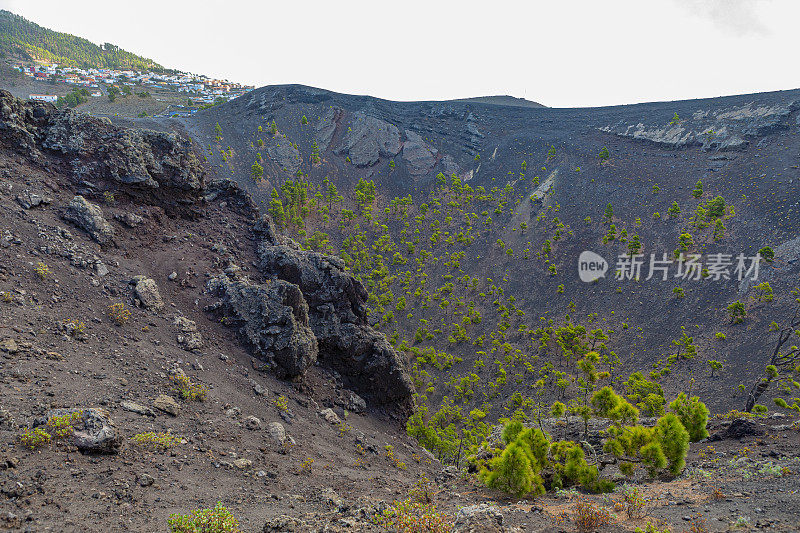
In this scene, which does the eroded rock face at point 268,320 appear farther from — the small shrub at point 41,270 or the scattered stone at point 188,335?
the small shrub at point 41,270

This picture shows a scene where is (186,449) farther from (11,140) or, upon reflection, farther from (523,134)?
(523,134)

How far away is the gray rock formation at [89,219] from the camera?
65.2 feet

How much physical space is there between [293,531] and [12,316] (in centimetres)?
1316

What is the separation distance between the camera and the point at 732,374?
3688cm

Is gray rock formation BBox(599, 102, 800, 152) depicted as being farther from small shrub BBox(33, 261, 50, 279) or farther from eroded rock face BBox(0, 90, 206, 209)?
small shrub BBox(33, 261, 50, 279)

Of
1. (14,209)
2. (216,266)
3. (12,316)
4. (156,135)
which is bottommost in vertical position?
(12,316)

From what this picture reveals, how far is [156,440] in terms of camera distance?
12.5 metres

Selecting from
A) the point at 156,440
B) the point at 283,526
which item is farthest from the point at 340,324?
the point at 283,526

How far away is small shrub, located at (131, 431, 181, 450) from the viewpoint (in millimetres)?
12070

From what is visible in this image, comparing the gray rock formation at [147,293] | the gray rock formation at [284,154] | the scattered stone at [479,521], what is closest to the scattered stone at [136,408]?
the gray rock formation at [147,293]

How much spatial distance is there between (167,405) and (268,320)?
29.3 ft

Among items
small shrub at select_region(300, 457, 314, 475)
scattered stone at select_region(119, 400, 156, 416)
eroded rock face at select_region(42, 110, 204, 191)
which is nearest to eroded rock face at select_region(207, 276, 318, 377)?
small shrub at select_region(300, 457, 314, 475)

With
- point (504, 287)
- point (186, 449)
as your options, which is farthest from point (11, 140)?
point (504, 287)

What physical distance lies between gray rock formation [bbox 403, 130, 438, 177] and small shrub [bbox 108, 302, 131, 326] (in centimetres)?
7172
